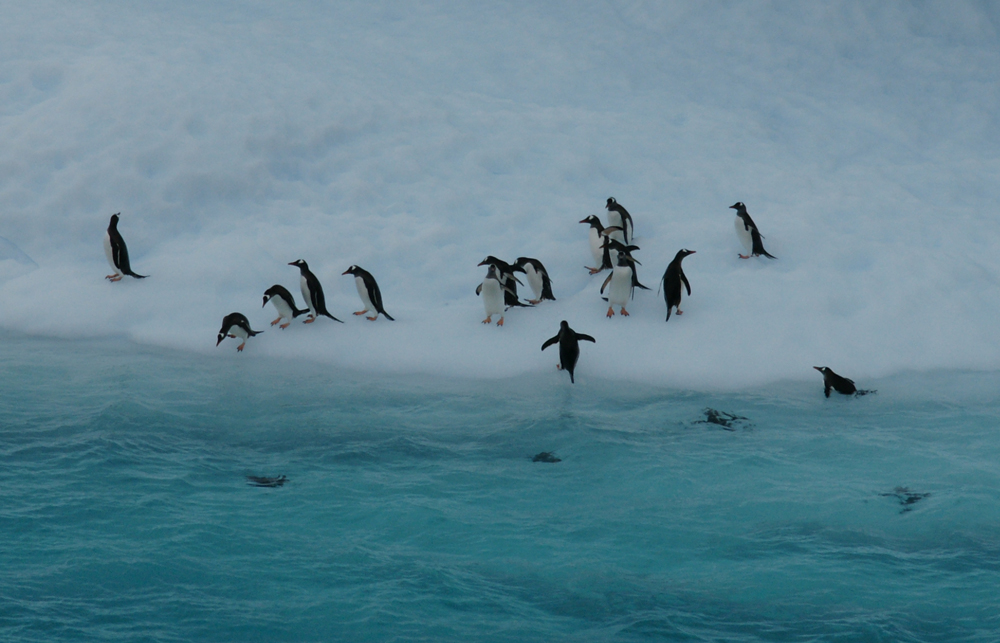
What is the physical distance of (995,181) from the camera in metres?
13.1

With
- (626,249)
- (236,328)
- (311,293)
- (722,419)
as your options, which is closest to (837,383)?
→ (722,419)

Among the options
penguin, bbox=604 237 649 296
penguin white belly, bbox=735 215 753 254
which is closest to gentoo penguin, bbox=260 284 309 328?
penguin, bbox=604 237 649 296

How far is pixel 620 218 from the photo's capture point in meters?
10.7

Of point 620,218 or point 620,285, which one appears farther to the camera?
point 620,218

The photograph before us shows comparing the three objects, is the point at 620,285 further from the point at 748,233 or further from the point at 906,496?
the point at 906,496

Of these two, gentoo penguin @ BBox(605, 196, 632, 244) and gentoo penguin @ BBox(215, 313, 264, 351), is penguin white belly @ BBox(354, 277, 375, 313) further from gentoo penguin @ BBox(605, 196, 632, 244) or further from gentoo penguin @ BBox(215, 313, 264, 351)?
gentoo penguin @ BBox(605, 196, 632, 244)

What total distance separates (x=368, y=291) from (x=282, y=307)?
95 centimetres

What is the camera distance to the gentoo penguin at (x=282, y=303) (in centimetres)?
948

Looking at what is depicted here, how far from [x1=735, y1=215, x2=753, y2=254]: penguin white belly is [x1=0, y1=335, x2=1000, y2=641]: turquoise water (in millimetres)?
2503

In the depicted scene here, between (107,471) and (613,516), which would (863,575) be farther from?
(107,471)

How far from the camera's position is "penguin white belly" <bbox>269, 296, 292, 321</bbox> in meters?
9.55

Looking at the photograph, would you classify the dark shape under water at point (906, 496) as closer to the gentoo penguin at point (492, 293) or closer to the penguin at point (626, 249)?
the penguin at point (626, 249)

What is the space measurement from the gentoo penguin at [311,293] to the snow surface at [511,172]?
0.16 meters

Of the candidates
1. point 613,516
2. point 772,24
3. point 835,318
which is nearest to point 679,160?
point 835,318
